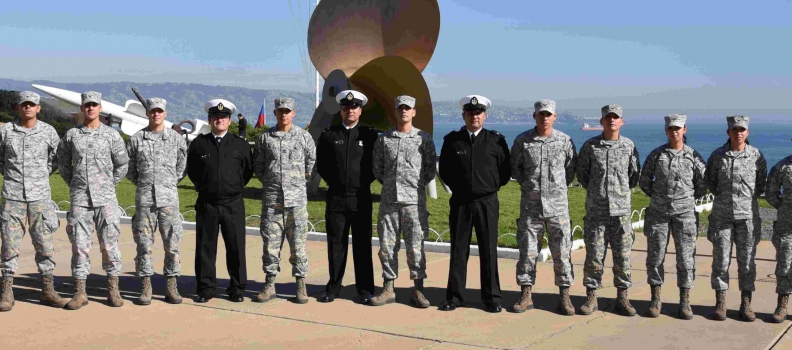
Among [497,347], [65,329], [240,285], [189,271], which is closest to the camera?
[497,347]

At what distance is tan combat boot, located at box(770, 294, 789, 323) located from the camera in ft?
19.6

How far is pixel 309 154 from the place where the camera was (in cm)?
678

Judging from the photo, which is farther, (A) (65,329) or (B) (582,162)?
(B) (582,162)

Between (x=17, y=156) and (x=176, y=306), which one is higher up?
(x=17, y=156)

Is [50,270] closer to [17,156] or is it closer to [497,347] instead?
[17,156]

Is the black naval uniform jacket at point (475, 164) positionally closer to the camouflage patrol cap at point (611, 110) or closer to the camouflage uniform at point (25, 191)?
the camouflage patrol cap at point (611, 110)

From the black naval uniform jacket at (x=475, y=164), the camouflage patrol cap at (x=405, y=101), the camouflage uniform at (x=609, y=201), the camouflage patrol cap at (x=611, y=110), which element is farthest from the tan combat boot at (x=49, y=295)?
the camouflage patrol cap at (x=611, y=110)

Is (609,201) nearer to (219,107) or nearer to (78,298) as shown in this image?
(219,107)

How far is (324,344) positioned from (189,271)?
3.20 m

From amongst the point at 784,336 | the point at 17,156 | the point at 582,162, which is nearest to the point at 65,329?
the point at 17,156

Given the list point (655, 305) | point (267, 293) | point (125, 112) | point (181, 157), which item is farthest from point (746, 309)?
point (125, 112)

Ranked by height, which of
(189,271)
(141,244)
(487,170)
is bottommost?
(189,271)

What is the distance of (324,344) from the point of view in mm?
5398

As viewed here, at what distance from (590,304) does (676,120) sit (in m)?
1.47
